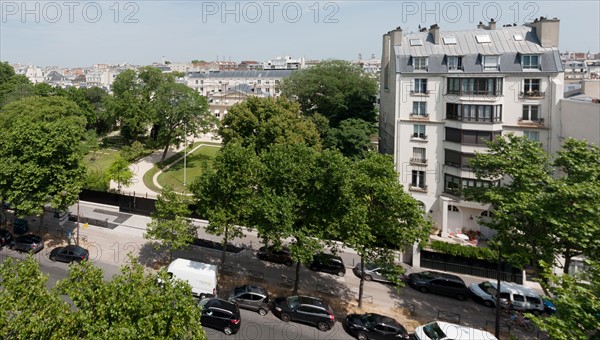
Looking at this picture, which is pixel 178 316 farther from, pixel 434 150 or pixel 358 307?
pixel 434 150

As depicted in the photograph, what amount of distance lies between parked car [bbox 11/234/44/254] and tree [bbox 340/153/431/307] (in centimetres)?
2288

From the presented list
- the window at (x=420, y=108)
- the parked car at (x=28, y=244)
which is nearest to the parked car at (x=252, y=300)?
the parked car at (x=28, y=244)

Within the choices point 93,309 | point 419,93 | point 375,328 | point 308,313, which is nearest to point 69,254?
point 308,313

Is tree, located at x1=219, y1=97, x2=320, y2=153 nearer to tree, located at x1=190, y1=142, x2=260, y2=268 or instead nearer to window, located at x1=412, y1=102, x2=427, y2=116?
window, located at x1=412, y1=102, x2=427, y2=116

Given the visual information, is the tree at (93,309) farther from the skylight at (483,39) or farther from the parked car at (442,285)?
the skylight at (483,39)

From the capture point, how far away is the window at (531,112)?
33.7 metres

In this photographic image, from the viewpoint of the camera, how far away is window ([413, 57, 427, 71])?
122ft

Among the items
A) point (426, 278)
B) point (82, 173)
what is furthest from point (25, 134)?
→ point (426, 278)

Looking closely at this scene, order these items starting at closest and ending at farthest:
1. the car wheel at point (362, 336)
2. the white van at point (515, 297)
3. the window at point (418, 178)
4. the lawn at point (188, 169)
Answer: the car wheel at point (362, 336), the white van at point (515, 297), the window at point (418, 178), the lawn at point (188, 169)

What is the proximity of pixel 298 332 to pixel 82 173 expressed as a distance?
21.0 meters

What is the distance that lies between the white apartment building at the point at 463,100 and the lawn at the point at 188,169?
71.3ft

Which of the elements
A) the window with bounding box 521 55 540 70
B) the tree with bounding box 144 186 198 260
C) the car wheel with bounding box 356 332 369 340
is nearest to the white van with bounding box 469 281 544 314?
the car wheel with bounding box 356 332 369 340

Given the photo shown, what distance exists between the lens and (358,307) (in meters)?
24.0

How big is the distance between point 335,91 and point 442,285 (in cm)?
3731
